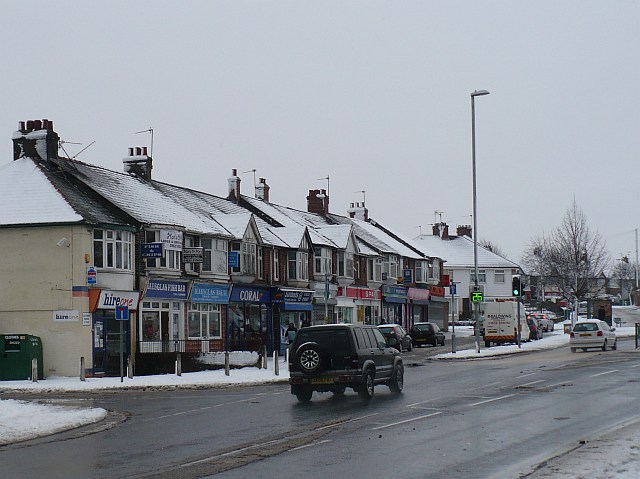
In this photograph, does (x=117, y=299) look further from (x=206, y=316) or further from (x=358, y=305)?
(x=358, y=305)

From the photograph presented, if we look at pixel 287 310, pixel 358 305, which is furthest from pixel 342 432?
pixel 358 305

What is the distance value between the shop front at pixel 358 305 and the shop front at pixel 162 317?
17.8 metres

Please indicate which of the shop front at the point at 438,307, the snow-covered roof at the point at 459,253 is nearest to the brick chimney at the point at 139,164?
the shop front at the point at 438,307

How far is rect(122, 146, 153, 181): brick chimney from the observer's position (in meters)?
48.3

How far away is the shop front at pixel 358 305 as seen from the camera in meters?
59.1

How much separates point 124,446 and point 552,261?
71378 millimetres

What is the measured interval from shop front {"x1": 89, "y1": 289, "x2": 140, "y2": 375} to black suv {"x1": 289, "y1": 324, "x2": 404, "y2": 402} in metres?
14.4

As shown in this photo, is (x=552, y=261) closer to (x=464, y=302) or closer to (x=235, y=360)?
(x=464, y=302)

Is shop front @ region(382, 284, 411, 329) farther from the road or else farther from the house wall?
the road

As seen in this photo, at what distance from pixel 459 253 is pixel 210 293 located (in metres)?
58.0

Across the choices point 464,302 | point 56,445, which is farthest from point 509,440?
point 464,302

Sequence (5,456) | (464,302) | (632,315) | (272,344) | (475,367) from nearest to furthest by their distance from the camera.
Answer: (5,456) < (475,367) < (272,344) < (464,302) < (632,315)

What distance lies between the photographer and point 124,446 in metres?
15.8

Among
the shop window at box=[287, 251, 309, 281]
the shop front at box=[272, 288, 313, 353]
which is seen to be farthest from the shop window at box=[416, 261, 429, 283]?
the shop window at box=[287, 251, 309, 281]
